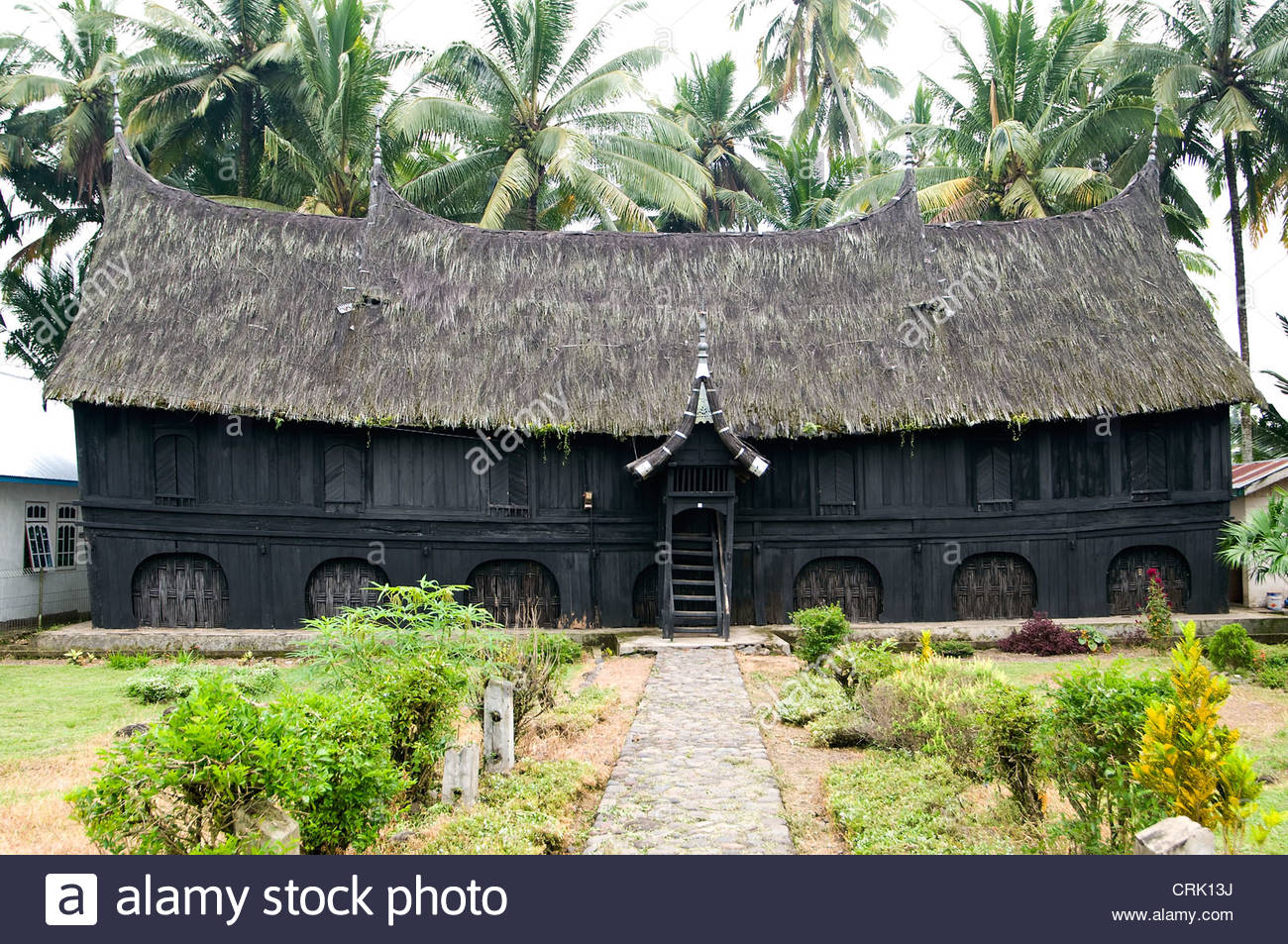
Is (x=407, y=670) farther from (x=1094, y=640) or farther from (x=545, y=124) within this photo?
(x=545, y=124)

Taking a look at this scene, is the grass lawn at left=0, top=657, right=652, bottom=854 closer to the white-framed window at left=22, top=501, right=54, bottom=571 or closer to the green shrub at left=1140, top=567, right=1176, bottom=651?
the white-framed window at left=22, top=501, right=54, bottom=571

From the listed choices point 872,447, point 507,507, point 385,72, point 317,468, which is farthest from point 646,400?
point 385,72

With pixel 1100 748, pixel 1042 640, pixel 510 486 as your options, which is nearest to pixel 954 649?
pixel 1042 640

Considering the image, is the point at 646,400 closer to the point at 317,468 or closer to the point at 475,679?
the point at 317,468

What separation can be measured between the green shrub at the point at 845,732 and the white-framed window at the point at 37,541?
17.8 metres

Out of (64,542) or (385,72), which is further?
(385,72)

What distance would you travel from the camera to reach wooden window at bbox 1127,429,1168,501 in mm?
18375

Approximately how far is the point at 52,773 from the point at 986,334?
54.4ft

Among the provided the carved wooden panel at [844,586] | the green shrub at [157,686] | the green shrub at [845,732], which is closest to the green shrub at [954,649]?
the carved wooden panel at [844,586]

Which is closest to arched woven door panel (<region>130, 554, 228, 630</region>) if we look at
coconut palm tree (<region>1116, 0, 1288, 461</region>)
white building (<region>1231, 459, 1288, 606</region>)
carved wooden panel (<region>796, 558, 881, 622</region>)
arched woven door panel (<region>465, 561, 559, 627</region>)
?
arched woven door panel (<region>465, 561, 559, 627</region>)

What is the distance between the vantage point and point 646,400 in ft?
58.9

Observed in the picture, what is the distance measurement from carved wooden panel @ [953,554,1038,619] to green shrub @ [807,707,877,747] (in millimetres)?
9358

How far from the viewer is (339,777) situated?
555 cm

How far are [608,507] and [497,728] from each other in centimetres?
1004
